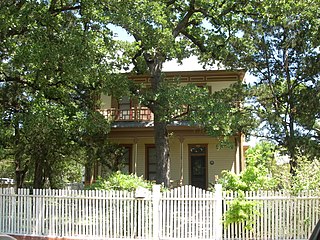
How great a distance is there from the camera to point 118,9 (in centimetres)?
1556

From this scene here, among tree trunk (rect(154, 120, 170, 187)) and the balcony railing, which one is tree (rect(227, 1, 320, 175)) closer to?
tree trunk (rect(154, 120, 170, 187))

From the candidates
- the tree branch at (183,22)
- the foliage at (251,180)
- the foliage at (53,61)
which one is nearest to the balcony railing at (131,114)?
the foliage at (53,61)

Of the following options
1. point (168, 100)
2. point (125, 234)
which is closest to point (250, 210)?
point (125, 234)

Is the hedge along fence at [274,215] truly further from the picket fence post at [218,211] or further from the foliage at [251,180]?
the foliage at [251,180]

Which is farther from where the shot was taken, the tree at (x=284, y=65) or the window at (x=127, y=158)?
the window at (x=127, y=158)

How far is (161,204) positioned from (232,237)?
2213 mm

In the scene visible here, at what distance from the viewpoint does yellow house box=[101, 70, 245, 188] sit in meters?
24.3

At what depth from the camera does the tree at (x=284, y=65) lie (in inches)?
709

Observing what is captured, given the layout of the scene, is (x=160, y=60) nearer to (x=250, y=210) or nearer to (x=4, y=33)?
(x=4, y=33)

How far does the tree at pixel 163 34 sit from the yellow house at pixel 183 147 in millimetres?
3729

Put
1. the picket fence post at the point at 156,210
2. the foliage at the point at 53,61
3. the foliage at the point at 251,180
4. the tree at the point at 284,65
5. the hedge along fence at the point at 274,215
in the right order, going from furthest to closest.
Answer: the tree at the point at 284,65 < the foliage at the point at 53,61 < the foliage at the point at 251,180 < the picket fence post at the point at 156,210 < the hedge along fence at the point at 274,215

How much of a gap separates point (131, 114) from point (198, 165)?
4.89 metres

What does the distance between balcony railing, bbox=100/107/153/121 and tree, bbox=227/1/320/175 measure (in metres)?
6.47

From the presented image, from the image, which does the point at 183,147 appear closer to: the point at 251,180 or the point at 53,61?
the point at 53,61
